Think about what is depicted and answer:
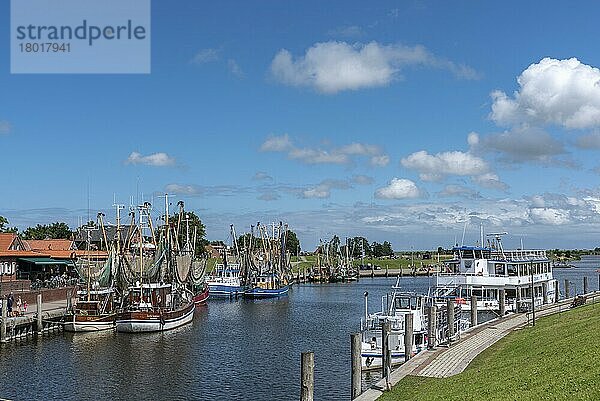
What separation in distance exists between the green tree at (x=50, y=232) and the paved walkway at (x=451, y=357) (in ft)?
427

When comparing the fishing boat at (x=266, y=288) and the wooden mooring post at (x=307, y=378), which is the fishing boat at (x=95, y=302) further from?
the wooden mooring post at (x=307, y=378)

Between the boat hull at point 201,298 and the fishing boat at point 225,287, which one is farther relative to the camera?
the fishing boat at point 225,287

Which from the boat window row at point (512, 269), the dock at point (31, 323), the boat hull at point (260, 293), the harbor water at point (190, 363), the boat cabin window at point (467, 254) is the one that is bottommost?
the harbor water at point (190, 363)

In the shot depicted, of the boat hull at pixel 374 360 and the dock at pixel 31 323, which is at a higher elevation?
the dock at pixel 31 323

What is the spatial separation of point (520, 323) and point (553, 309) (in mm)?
11183

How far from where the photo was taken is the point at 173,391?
4256 cm

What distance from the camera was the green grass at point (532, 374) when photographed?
908 inches

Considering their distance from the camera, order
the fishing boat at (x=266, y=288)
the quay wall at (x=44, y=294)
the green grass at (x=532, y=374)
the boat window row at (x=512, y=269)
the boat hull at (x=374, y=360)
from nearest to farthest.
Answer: the green grass at (x=532, y=374)
the boat hull at (x=374, y=360)
the quay wall at (x=44, y=294)
the boat window row at (x=512, y=269)
the fishing boat at (x=266, y=288)

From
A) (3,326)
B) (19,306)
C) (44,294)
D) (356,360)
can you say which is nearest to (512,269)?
(356,360)

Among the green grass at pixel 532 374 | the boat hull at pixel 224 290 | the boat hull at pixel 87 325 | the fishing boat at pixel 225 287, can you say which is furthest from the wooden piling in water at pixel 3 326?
the fishing boat at pixel 225 287

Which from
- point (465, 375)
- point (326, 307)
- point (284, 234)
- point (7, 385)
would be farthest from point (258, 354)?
point (284, 234)

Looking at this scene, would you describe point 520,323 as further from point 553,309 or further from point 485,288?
point 485,288

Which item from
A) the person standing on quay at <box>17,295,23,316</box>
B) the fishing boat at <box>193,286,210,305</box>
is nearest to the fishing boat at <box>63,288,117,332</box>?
the person standing on quay at <box>17,295,23,316</box>

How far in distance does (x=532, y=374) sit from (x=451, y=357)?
1300 cm
